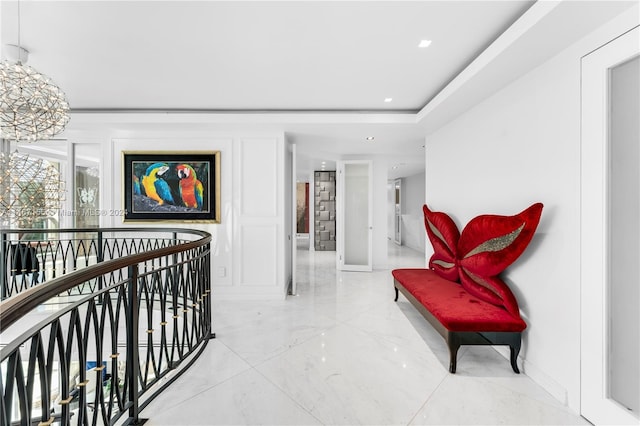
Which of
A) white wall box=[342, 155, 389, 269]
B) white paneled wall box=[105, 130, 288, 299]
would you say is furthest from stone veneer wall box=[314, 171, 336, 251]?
white paneled wall box=[105, 130, 288, 299]

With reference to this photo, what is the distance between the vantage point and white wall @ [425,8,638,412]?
1.84 m

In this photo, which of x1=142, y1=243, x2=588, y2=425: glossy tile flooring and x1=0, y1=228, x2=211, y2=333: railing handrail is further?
x1=142, y1=243, x2=588, y2=425: glossy tile flooring

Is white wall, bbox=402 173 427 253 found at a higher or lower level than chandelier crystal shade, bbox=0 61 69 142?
lower

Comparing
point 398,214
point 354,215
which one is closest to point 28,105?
point 354,215

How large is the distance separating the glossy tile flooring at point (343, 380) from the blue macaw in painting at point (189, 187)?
5.55ft

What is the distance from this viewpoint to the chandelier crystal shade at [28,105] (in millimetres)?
1900

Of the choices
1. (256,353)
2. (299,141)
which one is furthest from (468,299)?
(299,141)

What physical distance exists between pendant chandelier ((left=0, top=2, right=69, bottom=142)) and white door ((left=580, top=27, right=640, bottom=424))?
3.65 meters

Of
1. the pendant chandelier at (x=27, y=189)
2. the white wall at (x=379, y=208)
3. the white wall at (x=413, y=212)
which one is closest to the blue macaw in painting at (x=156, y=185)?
the pendant chandelier at (x=27, y=189)

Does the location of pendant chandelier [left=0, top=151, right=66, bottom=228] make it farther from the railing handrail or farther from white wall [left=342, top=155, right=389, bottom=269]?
white wall [left=342, top=155, right=389, bottom=269]

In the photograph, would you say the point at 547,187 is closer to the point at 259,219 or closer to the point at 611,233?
the point at 611,233

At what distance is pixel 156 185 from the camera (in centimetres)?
397

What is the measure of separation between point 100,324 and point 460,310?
7.89ft

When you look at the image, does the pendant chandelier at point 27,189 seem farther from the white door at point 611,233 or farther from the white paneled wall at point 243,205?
the white door at point 611,233
